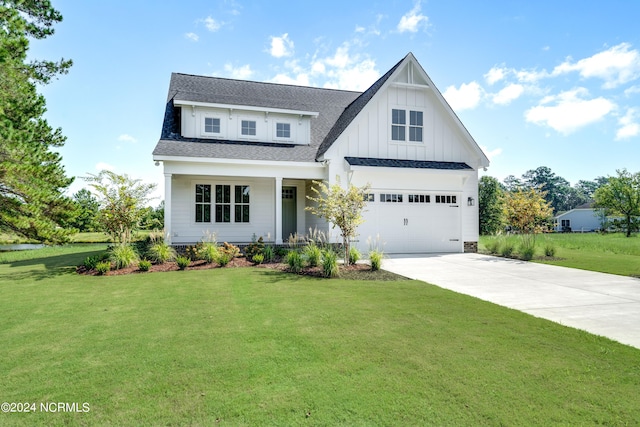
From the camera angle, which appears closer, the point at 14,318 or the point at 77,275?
the point at 14,318

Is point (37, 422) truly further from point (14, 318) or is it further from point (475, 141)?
point (475, 141)

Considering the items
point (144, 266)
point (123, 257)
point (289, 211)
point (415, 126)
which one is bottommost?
point (144, 266)

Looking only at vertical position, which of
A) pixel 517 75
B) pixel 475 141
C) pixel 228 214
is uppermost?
pixel 517 75

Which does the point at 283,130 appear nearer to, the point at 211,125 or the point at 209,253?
the point at 211,125

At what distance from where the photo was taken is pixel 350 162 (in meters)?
13.9

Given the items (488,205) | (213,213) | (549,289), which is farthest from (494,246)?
(488,205)

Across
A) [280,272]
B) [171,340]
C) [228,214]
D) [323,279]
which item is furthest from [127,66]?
[171,340]

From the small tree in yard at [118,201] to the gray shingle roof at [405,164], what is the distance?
767 cm

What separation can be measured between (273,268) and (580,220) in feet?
205

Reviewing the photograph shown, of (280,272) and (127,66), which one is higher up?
(127,66)

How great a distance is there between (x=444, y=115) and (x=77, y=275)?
581 inches

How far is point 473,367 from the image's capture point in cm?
363

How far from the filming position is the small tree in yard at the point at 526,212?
13.9 meters

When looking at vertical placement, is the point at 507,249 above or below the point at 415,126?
below
